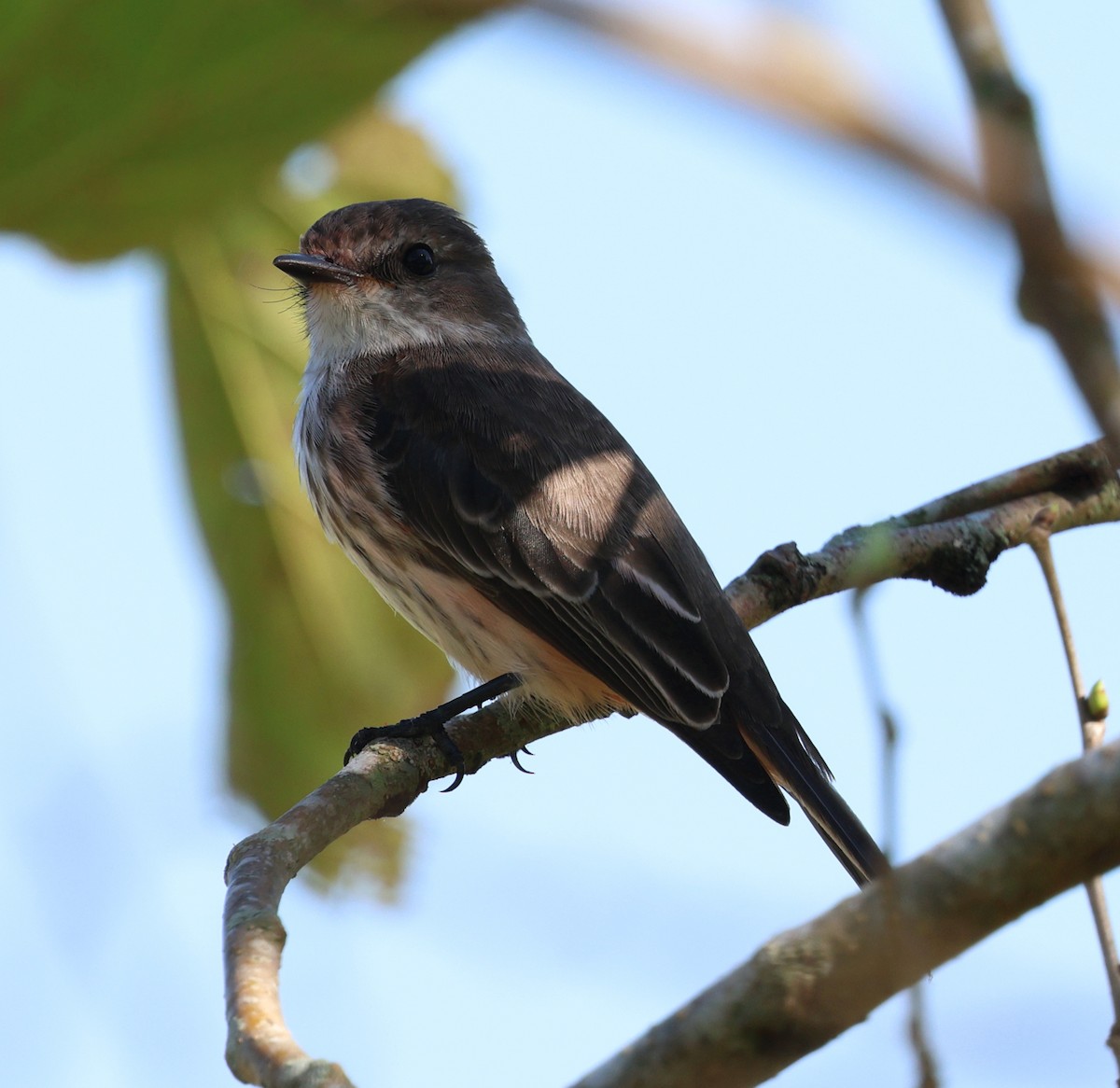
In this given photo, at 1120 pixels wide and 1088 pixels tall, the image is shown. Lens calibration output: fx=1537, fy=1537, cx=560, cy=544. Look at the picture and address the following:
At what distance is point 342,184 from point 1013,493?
251 cm

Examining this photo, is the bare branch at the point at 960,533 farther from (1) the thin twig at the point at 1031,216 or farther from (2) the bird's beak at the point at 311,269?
(1) the thin twig at the point at 1031,216

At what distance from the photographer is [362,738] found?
4.64 m

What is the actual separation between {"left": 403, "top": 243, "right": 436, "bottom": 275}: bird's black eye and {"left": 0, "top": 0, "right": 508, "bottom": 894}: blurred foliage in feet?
1.58

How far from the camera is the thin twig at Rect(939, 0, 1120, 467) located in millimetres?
1052

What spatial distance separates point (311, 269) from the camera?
217 inches

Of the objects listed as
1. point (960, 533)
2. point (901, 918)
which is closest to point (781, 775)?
point (960, 533)

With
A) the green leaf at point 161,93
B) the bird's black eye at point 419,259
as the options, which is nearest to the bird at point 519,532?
the bird's black eye at point 419,259

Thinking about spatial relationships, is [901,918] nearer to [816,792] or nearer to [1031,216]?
[1031,216]

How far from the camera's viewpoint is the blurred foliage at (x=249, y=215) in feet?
8.90

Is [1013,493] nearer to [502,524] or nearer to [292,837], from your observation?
[502,524]

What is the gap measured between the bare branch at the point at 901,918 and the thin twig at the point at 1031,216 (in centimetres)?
39

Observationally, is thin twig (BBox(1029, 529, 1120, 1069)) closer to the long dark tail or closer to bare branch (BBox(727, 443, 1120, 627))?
bare branch (BBox(727, 443, 1120, 627))

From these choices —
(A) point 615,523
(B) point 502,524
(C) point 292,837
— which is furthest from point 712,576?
(C) point 292,837

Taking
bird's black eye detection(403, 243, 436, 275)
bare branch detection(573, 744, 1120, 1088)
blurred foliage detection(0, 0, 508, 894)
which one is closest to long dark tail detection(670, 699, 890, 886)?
blurred foliage detection(0, 0, 508, 894)
